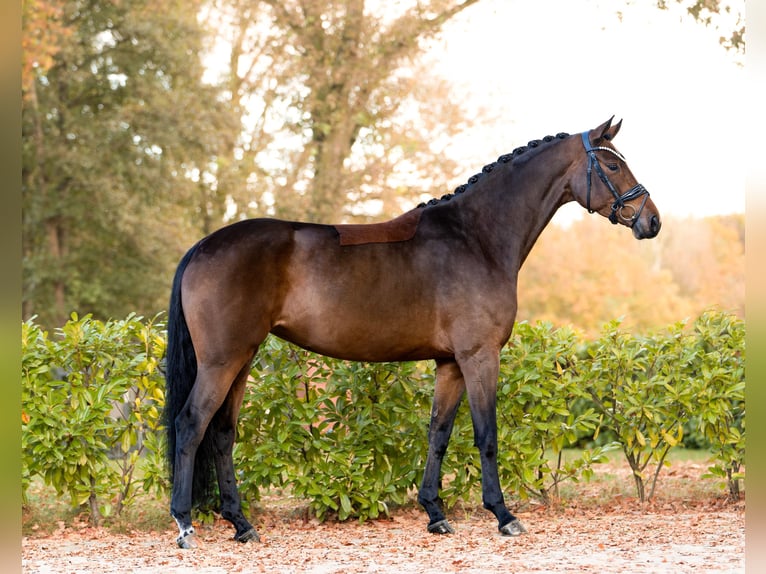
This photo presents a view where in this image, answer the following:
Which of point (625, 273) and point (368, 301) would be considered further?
point (625, 273)

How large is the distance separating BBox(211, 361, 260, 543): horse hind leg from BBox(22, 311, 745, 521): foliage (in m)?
0.43

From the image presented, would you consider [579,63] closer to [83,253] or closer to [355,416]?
[83,253]

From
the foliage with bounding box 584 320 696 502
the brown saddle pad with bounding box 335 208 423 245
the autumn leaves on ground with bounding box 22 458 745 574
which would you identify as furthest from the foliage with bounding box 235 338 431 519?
the foliage with bounding box 584 320 696 502

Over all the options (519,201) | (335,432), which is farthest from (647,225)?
(335,432)

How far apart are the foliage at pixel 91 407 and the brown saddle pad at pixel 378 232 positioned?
1.59m

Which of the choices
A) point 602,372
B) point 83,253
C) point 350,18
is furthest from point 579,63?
point 602,372

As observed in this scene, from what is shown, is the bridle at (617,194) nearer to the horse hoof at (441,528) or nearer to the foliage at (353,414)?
the foliage at (353,414)

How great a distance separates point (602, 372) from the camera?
5.83 m

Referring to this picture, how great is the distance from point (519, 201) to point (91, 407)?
314 centimetres

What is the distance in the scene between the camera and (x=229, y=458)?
4.88m

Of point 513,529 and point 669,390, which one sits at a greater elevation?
point 669,390

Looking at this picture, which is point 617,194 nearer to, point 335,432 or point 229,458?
point 335,432

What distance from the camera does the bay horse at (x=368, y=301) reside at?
4605 millimetres

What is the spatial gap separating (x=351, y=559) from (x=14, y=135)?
368 centimetres
